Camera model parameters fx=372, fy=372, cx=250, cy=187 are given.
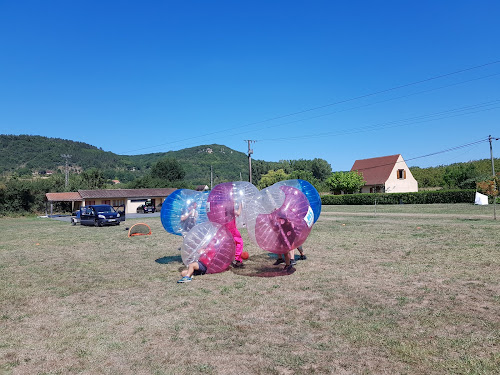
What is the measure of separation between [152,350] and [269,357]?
5.02ft

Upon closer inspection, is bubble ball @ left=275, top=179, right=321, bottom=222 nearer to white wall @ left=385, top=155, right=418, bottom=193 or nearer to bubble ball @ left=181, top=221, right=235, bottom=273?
bubble ball @ left=181, top=221, right=235, bottom=273

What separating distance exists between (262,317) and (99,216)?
81.1ft

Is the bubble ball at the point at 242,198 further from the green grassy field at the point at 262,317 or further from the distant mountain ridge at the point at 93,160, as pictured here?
the distant mountain ridge at the point at 93,160

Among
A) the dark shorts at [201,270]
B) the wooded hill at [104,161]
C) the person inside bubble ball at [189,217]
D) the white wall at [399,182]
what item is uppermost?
the wooded hill at [104,161]

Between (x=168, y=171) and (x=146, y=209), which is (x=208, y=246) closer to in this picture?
(x=146, y=209)

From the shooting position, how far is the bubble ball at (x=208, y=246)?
9070 mm

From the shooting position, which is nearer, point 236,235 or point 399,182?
point 236,235

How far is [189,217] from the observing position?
36.2 ft

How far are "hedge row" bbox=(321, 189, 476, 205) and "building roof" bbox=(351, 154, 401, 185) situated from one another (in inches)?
407

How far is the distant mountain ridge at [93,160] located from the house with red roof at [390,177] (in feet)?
199

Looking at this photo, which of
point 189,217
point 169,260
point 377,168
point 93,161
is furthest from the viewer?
point 93,161

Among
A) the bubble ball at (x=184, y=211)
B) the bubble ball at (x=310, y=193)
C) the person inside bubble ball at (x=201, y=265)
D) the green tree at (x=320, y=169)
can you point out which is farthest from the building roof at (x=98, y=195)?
the green tree at (x=320, y=169)

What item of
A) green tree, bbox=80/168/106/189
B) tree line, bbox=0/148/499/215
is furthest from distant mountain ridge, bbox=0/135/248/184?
green tree, bbox=80/168/106/189

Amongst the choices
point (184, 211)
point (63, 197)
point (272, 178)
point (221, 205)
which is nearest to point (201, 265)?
point (221, 205)
